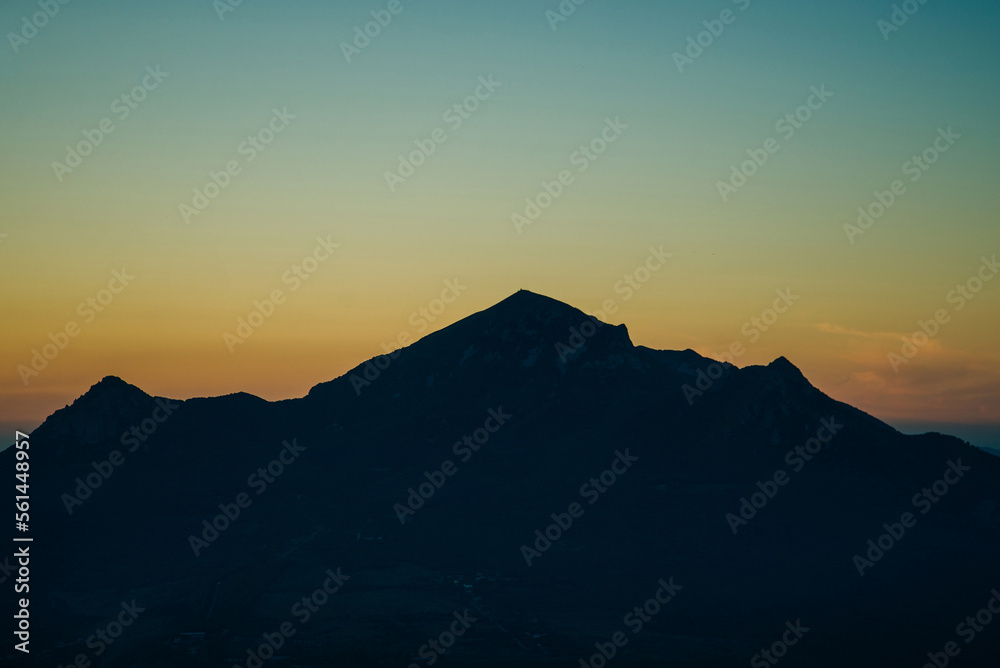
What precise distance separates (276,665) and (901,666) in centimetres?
7803

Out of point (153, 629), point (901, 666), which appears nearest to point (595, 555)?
point (901, 666)
